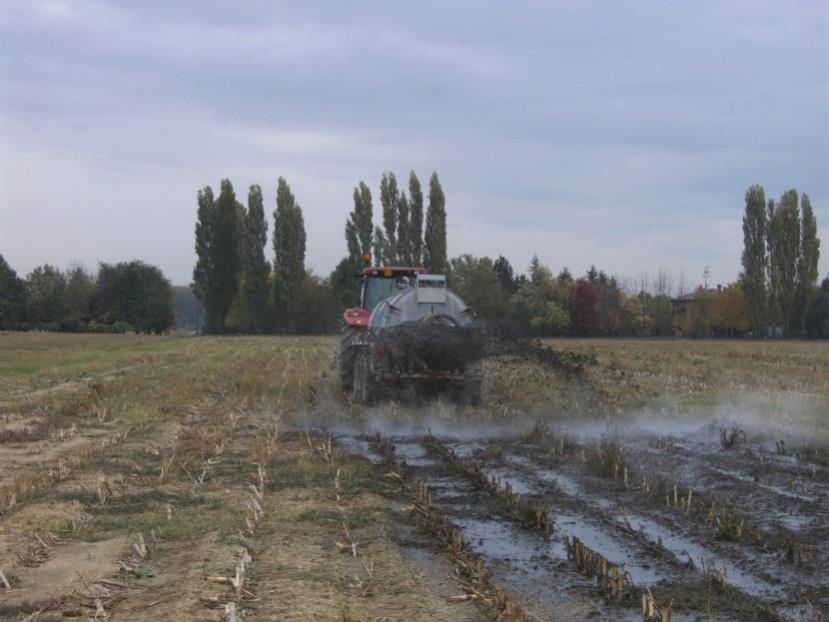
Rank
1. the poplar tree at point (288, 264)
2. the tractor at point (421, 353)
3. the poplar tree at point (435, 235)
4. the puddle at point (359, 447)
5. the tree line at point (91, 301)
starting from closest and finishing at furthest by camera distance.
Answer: the puddle at point (359, 447) < the tractor at point (421, 353) < the poplar tree at point (435, 235) < the poplar tree at point (288, 264) < the tree line at point (91, 301)

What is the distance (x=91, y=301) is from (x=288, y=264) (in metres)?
20.6

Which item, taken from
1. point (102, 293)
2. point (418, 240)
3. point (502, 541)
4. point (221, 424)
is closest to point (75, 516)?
point (502, 541)

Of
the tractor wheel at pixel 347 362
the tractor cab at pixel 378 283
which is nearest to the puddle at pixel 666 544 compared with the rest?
the tractor wheel at pixel 347 362

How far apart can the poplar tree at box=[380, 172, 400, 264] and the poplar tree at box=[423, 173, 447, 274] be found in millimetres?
2684

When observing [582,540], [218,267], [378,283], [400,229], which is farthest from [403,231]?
[582,540]

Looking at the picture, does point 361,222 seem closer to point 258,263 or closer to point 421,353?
point 258,263

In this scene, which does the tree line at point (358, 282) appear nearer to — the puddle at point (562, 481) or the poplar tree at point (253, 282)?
the poplar tree at point (253, 282)

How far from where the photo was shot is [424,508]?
7.36 m

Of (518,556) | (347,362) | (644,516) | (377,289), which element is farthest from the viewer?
(377,289)

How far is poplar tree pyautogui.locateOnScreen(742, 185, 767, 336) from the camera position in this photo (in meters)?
62.7

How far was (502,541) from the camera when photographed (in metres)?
6.47

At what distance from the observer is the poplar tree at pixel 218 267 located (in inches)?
2667

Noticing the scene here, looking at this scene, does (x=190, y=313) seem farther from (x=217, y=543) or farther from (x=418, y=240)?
(x=217, y=543)

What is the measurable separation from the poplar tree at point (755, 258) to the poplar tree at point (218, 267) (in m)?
37.1
